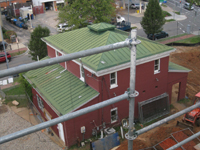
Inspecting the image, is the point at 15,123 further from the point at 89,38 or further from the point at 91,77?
the point at 89,38

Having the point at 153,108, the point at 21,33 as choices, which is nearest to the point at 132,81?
the point at 153,108

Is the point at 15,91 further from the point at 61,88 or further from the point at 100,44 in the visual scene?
the point at 100,44

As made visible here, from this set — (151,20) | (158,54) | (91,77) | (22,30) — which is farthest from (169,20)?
(91,77)

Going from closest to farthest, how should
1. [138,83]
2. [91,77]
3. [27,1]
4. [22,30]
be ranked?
[91,77] → [138,83] → [22,30] → [27,1]

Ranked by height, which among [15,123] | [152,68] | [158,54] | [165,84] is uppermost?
[158,54]

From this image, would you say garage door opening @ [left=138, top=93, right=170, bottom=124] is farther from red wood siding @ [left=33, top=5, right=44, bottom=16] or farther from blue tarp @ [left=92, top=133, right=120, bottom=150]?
red wood siding @ [left=33, top=5, right=44, bottom=16]

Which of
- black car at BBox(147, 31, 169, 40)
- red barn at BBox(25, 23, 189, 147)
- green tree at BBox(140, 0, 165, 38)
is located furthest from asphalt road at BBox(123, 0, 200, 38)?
red barn at BBox(25, 23, 189, 147)

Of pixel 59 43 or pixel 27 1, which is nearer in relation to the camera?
pixel 59 43
